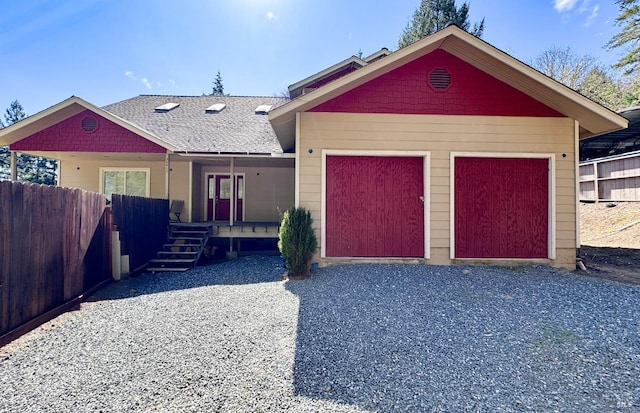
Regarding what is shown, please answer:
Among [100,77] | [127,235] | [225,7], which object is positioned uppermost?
[100,77]

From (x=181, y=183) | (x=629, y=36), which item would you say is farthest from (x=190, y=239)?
(x=629, y=36)

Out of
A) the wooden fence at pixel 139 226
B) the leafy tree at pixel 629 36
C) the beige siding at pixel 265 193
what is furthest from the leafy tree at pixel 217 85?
the leafy tree at pixel 629 36

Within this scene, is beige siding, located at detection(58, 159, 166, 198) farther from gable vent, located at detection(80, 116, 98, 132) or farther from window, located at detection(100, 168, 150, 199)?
gable vent, located at detection(80, 116, 98, 132)

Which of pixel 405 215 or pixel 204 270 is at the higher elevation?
pixel 405 215

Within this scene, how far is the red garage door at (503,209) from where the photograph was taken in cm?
648

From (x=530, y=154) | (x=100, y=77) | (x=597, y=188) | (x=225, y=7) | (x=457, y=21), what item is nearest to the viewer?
(x=530, y=154)

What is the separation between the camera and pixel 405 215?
21.4ft

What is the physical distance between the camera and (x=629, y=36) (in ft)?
48.9

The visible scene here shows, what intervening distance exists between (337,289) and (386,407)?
2722mm

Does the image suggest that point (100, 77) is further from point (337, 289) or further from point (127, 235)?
point (337, 289)

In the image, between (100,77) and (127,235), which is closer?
(127,235)

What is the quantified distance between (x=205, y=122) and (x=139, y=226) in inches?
222

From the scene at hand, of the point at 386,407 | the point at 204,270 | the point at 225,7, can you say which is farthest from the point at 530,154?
the point at 225,7

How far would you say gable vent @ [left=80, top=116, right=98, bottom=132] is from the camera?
8828 mm
